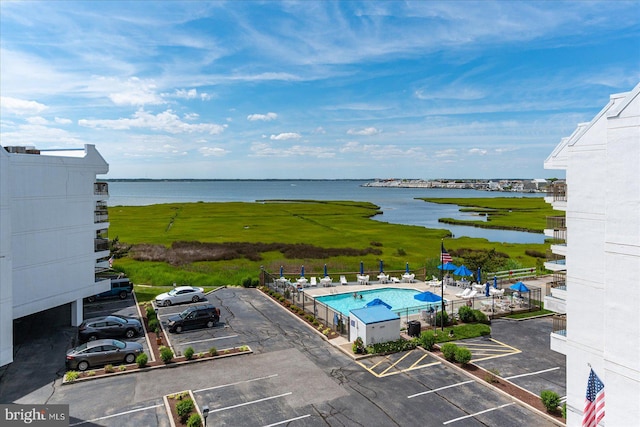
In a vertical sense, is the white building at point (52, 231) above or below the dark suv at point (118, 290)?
above

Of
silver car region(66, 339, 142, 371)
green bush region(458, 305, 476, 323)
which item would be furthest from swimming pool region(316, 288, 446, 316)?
silver car region(66, 339, 142, 371)

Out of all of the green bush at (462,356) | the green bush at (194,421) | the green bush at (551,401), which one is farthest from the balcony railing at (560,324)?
the green bush at (194,421)

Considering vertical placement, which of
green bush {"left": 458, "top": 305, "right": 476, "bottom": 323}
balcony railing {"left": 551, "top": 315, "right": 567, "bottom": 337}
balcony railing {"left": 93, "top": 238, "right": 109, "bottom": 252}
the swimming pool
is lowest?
the swimming pool

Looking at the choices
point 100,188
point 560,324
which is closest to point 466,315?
point 560,324

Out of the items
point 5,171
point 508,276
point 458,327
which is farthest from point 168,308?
point 508,276

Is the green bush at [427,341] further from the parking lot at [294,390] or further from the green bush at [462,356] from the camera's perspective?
the green bush at [462,356]

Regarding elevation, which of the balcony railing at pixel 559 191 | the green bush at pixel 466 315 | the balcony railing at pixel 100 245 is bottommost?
the green bush at pixel 466 315

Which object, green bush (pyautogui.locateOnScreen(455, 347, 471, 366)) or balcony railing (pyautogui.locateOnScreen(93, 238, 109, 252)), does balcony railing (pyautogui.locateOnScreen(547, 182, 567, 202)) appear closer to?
green bush (pyautogui.locateOnScreen(455, 347, 471, 366))

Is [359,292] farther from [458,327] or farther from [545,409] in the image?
[545,409]
